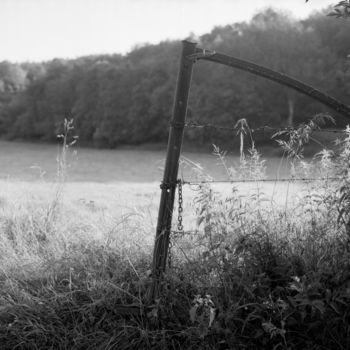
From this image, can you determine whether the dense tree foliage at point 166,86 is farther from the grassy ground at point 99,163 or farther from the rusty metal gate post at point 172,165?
the rusty metal gate post at point 172,165

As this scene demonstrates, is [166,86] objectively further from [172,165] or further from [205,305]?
[205,305]

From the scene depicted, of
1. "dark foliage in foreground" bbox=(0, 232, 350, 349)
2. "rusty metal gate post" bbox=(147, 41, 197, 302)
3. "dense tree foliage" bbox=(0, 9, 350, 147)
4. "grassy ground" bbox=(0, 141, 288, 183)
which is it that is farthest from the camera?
"dense tree foliage" bbox=(0, 9, 350, 147)

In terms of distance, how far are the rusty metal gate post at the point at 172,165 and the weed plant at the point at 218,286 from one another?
70 millimetres

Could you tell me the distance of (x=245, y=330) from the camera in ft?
7.55

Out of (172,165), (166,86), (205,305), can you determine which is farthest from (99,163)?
(205,305)

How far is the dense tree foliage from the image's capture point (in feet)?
67.0

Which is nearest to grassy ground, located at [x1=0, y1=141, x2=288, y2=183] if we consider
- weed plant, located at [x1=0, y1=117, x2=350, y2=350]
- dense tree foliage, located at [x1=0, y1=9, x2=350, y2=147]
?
dense tree foliage, located at [x1=0, y1=9, x2=350, y2=147]

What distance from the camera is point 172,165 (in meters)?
2.53

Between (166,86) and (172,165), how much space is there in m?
22.5

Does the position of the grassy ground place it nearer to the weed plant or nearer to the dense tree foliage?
the dense tree foliage

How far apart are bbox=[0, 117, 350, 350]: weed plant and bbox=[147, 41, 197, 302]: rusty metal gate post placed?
70 millimetres

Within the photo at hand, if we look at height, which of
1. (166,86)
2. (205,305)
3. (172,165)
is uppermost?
(166,86)

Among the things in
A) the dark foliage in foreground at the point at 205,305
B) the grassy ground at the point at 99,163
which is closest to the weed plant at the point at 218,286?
the dark foliage in foreground at the point at 205,305

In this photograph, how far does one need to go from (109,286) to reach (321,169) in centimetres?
152
